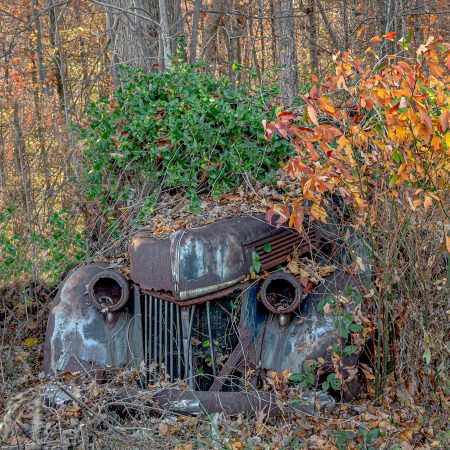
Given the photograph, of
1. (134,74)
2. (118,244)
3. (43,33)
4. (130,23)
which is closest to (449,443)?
(118,244)

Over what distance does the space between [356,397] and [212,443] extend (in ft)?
4.34

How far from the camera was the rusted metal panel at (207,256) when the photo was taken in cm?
552

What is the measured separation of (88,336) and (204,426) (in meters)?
1.44

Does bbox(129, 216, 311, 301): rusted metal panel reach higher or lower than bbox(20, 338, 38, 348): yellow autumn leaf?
higher

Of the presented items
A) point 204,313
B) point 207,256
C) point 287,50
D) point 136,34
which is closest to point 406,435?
point 204,313

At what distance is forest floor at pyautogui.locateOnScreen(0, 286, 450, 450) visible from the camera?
462 centimetres

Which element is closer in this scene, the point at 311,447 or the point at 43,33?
the point at 311,447

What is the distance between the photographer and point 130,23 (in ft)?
31.5

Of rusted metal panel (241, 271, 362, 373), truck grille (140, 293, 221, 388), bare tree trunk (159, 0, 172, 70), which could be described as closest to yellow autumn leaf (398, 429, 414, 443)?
rusted metal panel (241, 271, 362, 373)

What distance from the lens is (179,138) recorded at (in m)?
6.97

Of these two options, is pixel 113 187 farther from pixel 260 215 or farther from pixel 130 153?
pixel 260 215

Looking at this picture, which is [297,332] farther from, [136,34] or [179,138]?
[136,34]

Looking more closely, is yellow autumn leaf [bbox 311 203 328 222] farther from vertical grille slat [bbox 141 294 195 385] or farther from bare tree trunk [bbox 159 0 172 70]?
bare tree trunk [bbox 159 0 172 70]

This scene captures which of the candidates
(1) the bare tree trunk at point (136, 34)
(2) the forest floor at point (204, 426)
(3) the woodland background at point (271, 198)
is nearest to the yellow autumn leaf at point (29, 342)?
(3) the woodland background at point (271, 198)
